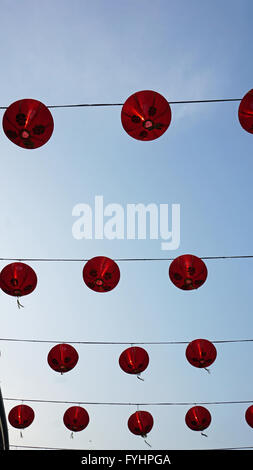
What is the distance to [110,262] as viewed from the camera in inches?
274

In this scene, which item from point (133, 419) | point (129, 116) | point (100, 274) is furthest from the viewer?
point (133, 419)

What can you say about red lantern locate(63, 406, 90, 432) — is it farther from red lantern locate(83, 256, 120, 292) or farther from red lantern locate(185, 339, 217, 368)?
red lantern locate(83, 256, 120, 292)

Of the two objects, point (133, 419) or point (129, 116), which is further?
point (133, 419)

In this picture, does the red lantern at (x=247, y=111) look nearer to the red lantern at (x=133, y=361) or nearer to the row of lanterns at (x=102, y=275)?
the row of lanterns at (x=102, y=275)

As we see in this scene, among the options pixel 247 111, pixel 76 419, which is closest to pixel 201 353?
pixel 76 419

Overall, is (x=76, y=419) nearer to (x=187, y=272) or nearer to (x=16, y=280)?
Result: (x=16, y=280)

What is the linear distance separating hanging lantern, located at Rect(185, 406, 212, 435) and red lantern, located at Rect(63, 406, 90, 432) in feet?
8.63

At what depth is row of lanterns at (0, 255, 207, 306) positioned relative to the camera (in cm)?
665

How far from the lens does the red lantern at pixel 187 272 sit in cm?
672

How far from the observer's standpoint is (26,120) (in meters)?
4.80

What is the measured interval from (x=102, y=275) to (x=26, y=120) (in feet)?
10.4
